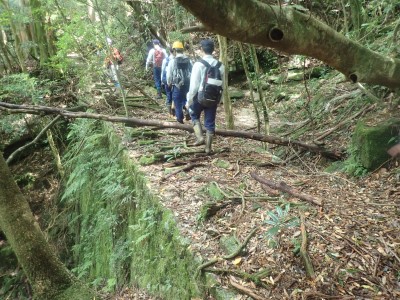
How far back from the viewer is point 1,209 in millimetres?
4629

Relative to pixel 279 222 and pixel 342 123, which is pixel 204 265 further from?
pixel 342 123

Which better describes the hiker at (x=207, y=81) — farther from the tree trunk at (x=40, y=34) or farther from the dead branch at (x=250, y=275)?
the tree trunk at (x=40, y=34)

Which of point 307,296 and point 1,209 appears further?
point 1,209

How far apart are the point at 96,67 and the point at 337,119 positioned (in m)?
7.81

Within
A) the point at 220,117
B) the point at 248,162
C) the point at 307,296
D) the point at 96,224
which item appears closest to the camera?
the point at 307,296

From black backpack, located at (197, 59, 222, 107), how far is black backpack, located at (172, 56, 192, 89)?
6.81ft

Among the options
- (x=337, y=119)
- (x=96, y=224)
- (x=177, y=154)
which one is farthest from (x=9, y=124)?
(x=337, y=119)

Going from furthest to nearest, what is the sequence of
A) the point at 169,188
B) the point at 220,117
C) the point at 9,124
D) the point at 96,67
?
the point at 220,117 → the point at 96,67 → the point at 9,124 → the point at 169,188

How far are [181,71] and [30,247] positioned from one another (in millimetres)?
5111

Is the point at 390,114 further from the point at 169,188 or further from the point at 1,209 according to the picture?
the point at 1,209

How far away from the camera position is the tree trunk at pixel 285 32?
2.38m

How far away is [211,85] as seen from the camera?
6.25 metres

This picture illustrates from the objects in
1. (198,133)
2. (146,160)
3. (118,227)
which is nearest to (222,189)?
(146,160)

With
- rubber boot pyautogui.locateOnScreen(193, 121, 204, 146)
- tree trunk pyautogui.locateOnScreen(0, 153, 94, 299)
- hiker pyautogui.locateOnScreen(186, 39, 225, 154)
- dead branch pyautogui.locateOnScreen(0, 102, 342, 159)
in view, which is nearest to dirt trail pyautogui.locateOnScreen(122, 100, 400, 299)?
dead branch pyautogui.locateOnScreen(0, 102, 342, 159)
